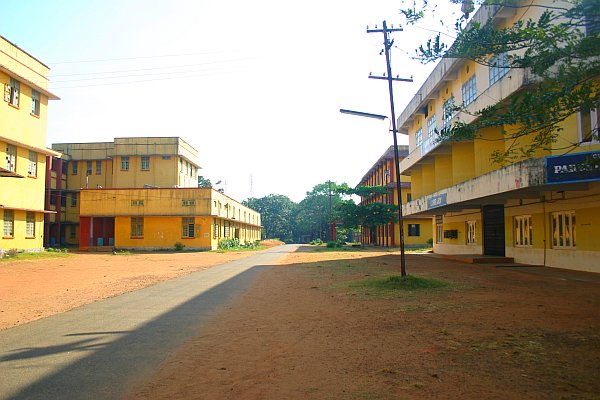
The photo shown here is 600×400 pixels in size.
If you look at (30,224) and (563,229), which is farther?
(30,224)

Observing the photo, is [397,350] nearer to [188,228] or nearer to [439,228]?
[439,228]

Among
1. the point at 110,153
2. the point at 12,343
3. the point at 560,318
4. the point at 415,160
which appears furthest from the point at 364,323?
the point at 110,153

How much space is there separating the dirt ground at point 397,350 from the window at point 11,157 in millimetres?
24908

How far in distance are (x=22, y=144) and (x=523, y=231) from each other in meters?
29.4

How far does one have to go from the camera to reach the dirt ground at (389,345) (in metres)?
4.73

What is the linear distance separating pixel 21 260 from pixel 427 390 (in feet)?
93.2

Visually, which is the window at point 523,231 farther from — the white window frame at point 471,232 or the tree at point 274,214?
the tree at point 274,214

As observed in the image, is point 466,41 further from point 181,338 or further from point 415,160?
point 415,160

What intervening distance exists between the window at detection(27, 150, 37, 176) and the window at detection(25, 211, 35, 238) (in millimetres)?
2699

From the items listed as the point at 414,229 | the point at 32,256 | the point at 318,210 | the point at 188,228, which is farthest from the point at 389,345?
the point at 318,210

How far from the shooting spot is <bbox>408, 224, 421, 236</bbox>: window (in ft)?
162

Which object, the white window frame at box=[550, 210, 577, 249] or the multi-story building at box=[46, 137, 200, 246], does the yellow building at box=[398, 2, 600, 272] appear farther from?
the multi-story building at box=[46, 137, 200, 246]

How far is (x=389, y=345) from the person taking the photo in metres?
6.55

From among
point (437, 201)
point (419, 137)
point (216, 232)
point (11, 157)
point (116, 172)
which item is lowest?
point (216, 232)
